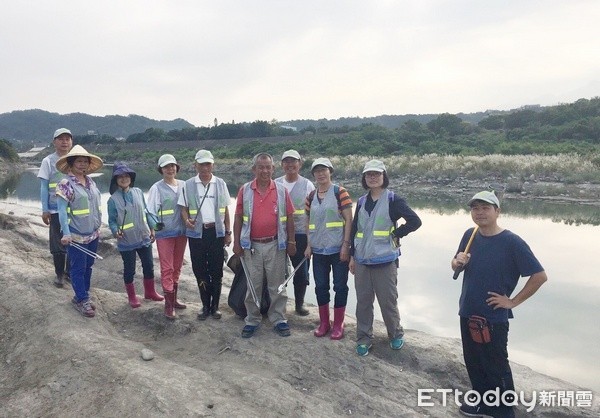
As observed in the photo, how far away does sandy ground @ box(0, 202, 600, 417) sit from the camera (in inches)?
145

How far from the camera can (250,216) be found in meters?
4.78

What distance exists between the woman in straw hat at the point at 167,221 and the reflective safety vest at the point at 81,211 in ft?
1.93

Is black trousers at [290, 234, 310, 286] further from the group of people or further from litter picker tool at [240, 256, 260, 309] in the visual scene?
litter picker tool at [240, 256, 260, 309]

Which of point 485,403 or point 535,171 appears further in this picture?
point 535,171

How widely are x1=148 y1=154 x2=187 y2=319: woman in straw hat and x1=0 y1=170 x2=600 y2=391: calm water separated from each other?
3.17 metres

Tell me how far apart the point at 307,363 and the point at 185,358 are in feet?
3.78

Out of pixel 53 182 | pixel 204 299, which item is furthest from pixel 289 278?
pixel 53 182

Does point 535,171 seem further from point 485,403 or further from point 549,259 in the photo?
point 485,403

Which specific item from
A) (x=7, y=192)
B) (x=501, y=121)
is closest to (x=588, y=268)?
(x=7, y=192)

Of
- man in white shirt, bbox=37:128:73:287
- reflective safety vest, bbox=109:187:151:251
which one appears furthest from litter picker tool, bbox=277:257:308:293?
man in white shirt, bbox=37:128:73:287

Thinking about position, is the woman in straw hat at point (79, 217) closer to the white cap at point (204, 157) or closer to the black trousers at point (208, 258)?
the black trousers at point (208, 258)

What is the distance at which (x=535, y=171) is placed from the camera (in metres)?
22.9

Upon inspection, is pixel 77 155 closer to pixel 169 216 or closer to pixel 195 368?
pixel 169 216

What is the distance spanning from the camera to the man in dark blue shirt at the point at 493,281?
350cm
